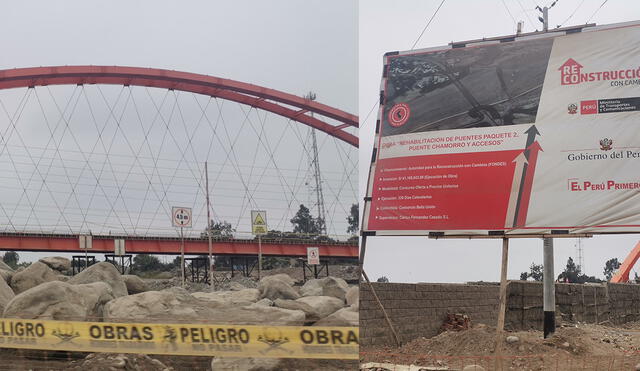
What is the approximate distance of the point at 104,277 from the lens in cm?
1095

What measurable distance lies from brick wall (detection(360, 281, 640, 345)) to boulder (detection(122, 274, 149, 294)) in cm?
329

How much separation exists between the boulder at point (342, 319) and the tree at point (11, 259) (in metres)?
5.18

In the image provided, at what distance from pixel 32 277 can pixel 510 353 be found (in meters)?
7.58

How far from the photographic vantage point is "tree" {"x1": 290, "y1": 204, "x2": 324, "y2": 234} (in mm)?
10977

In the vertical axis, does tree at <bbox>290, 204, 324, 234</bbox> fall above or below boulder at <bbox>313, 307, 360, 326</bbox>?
above

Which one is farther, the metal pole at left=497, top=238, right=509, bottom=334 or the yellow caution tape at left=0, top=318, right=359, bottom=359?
the metal pole at left=497, top=238, right=509, bottom=334

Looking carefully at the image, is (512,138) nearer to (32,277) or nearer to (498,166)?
(498,166)

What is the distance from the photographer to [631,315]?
26.0m

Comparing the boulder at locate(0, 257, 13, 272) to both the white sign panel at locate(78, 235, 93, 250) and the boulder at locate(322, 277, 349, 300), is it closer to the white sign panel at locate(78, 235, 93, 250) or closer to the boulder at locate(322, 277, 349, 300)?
the white sign panel at locate(78, 235, 93, 250)

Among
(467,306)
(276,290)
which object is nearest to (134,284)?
(276,290)

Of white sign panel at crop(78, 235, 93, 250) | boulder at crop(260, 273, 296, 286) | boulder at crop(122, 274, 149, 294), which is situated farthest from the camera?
white sign panel at crop(78, 235, 93, 250)

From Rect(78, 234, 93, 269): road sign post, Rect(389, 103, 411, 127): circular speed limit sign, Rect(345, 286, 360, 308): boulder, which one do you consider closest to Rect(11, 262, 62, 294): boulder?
Rect(78, 234, 93, 269): road sign post

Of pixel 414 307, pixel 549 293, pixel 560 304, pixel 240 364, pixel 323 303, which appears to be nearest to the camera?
pixel 240 364

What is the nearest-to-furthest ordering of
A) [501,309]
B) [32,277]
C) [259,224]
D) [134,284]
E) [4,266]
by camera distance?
[501,309] → [32,277] → [259,224] → [134,284] → [4,266]
